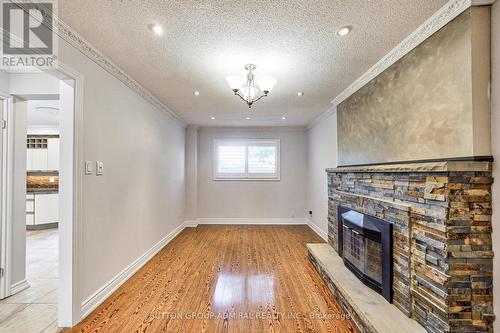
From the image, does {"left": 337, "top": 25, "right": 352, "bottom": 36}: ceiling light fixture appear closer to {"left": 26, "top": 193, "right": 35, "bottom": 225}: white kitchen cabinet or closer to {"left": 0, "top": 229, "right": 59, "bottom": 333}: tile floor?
{"left": 0, "top": 229, "right": 59, "bottom": 333}: tile floor

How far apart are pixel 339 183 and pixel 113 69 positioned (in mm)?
3121

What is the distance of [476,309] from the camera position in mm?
1508

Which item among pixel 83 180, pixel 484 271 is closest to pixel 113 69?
pixel 83 180

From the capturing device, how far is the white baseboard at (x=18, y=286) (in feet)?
8.05

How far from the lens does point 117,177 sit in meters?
2.67

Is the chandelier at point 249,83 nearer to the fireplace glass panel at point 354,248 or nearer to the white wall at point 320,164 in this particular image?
the fireplace glass panel at point 354,248

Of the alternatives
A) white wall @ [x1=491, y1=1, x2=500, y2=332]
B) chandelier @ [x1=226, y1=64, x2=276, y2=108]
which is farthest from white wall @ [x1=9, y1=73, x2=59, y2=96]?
white wall @ [x1=491, y1=1, x2=500, y2=332]

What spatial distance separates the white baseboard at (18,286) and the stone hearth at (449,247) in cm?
382

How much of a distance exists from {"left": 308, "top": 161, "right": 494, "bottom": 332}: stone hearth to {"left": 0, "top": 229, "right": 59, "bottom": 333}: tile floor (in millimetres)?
2959

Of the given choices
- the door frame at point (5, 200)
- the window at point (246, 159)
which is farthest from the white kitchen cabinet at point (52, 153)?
the door frame at point (5, 200)

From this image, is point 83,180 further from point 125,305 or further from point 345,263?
point 345,263

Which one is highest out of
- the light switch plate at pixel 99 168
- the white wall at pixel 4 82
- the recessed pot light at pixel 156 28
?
the recessed pot light at pixel 156 28

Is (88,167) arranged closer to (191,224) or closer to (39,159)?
(191,224)

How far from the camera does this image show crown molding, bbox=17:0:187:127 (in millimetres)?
1784
